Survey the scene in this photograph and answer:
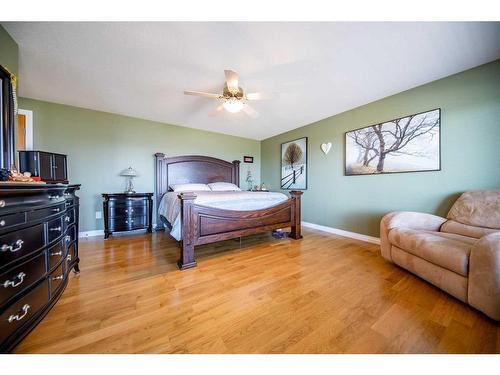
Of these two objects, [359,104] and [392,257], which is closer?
[392,257]

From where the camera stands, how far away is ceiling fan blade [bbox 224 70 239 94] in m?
1.71

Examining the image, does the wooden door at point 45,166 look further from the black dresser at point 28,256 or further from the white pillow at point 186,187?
the white pillow at point 186,187

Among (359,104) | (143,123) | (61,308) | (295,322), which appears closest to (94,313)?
(61,308)

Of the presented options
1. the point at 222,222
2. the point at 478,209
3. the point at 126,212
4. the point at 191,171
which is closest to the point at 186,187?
the point at 191,171

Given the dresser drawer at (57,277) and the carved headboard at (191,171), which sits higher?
the carved headboard at (191,171)

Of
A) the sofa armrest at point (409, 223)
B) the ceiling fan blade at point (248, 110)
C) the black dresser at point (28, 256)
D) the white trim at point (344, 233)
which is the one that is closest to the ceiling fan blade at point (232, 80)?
the ceiling fan blade at point (248, 110)

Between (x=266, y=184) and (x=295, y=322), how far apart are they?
381 cm

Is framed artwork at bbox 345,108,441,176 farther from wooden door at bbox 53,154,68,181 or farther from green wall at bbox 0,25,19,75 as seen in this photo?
wooden door at bbox 53,154,68,181

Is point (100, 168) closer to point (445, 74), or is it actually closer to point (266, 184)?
point (266, 184)

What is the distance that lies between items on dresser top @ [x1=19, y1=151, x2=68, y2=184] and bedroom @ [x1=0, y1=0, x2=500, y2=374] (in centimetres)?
2

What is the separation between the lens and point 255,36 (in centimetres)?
147

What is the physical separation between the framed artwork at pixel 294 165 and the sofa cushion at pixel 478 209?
223 cm

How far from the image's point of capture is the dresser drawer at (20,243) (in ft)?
2.84

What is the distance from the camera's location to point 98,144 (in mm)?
3080
